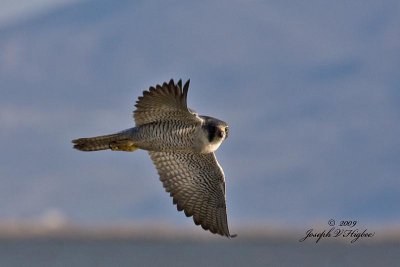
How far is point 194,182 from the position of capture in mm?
17391

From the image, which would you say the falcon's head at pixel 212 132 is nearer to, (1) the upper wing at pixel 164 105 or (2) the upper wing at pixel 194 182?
(1) the upper wing at pixel 164 105

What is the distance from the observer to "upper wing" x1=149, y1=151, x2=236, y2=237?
56.3ft

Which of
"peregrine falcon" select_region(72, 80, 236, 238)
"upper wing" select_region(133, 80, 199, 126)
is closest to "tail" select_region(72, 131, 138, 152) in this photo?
"peregrine falcon" select_region(72, 80, 236, 238)

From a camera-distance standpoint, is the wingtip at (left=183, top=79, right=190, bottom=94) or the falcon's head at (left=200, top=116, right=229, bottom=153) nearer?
the wingtip at (left=183, top=79, right=190, bottom=94)

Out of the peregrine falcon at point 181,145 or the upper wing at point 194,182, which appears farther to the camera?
the upper wing at point 194,182

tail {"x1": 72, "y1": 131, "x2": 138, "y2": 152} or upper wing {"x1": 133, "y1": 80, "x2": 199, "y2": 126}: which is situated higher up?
upper wing {"x1": 133, "y1": 80, "x2": 199, "y2": 126}

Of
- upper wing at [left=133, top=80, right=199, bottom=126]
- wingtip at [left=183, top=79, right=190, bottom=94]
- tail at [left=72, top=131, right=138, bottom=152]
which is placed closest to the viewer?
wingtip at [left=183, top=79, right=190, bottom=94]

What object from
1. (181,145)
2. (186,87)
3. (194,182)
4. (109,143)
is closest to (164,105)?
(186,87)

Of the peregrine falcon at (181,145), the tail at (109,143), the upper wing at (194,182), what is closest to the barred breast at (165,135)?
the peregrine falcon at (181,145)

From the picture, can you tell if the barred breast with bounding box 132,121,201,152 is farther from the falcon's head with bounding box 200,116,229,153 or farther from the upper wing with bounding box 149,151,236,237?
the upper wing with bounding box 149,151,236,237

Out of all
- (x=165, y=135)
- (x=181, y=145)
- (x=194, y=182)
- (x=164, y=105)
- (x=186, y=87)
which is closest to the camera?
(x=186, y=87)

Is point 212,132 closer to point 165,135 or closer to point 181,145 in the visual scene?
point 181,145

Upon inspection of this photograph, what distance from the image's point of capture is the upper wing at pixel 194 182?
676 inches

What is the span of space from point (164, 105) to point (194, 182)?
1.81 m
